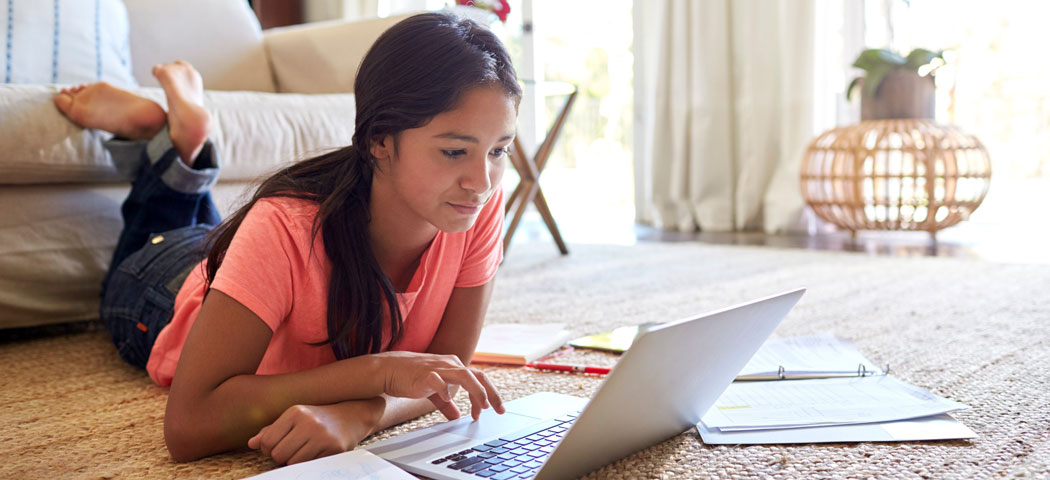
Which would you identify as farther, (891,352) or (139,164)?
(139,164)

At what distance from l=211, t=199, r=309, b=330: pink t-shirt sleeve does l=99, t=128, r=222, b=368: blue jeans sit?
1.30 feet

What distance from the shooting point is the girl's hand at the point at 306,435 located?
78 cm

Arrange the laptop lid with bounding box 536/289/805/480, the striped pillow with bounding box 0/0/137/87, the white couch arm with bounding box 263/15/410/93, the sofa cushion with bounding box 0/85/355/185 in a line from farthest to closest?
the white couch arm with bounding box 263/15/410/93, the striped pillow with bounding box 0/0/137/87, the sofa cushion with bounding box 0/85/355/185, the laptop lid with bounding box 536/289/805/480

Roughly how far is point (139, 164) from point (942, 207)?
7.94 feet

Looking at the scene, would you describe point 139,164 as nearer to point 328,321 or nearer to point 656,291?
point 328,321

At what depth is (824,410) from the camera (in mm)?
946

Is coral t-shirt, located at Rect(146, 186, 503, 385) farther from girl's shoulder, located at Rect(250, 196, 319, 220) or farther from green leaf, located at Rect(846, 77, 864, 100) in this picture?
green leaf, located at Rect(846, 77, 864, 100)

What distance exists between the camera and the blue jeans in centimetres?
122

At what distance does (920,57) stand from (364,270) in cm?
238

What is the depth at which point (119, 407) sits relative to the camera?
1.07 m

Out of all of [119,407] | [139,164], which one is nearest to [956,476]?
[119,407]

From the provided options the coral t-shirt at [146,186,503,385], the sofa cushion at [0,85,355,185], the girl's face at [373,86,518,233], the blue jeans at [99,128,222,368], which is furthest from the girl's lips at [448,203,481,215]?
the blue jeans at [99,128,222,368]

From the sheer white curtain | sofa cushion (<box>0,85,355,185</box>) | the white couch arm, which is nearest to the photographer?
sofa cushion (<box>0,85,355,185</box>)

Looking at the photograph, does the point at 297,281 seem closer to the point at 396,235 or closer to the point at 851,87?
the point at 396,235
